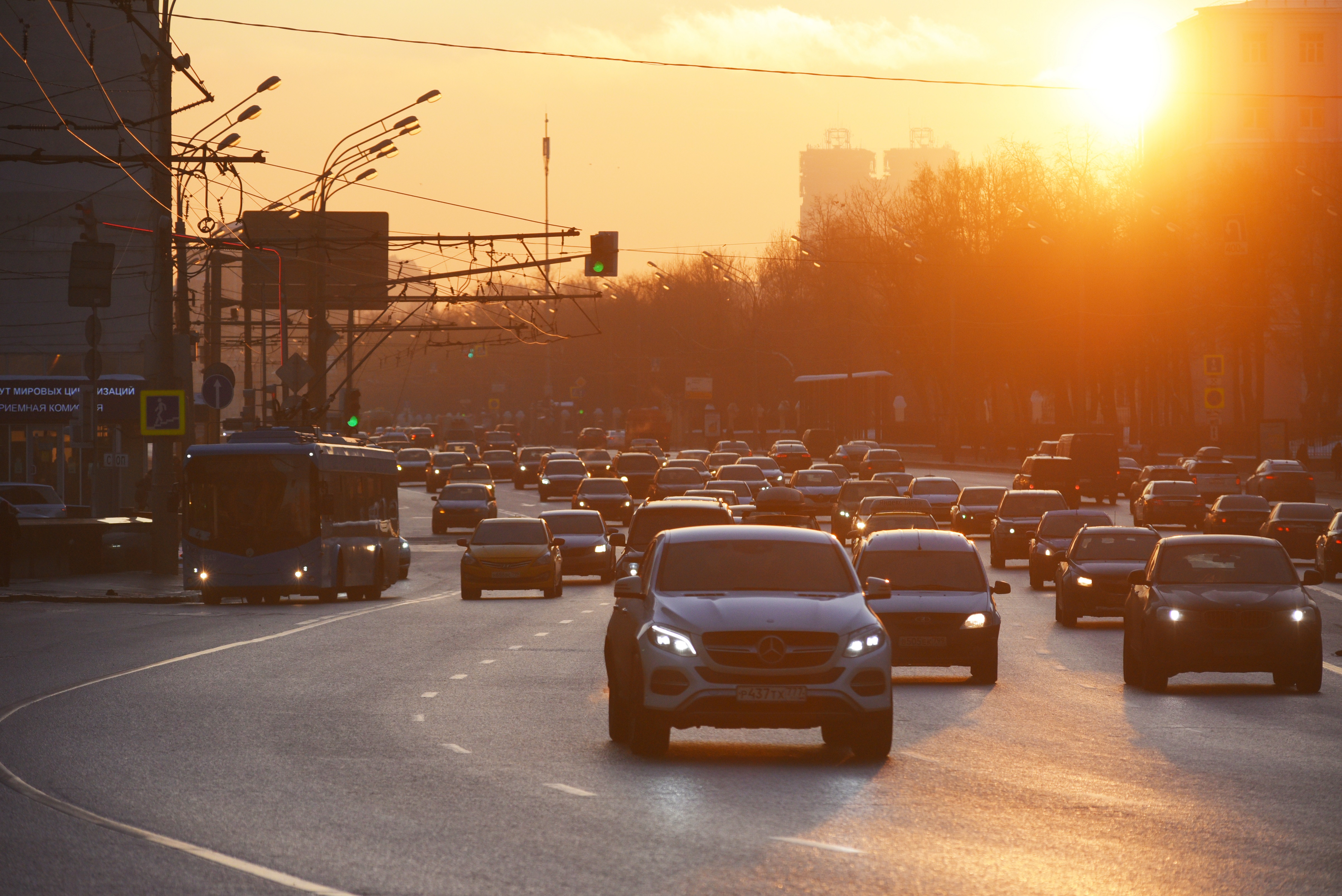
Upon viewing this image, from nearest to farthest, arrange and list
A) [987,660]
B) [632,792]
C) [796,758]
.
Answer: [632,792], [796,758], [987,660]

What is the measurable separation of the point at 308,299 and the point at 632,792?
6056 cm

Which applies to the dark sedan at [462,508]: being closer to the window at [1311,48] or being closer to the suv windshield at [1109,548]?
the suv windshield at [1109,548]

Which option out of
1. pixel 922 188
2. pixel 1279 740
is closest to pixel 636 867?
pixel 1279 740

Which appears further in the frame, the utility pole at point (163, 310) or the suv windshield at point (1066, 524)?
the suv windshield at point (1066, 524)

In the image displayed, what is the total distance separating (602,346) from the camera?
154 meters

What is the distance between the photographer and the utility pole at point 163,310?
32.3 m

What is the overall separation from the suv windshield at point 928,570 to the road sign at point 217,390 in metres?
18.7

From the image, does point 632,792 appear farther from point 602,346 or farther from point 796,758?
point 602,346

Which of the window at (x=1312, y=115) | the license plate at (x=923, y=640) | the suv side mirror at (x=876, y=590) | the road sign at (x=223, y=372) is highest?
the window at (x=1312, y=115)

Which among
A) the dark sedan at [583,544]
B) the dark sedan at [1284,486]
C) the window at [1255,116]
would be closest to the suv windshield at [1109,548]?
the dark sedan at [583,544]

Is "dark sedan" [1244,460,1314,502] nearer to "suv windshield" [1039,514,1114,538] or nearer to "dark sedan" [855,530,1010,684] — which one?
"suv windshield" [1039,514,1114,538]

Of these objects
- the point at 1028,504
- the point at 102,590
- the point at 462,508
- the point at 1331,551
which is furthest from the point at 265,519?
the point at 462,508

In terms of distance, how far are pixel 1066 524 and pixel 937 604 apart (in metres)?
16.9

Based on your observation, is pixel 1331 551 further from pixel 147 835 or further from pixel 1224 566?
pixel 147 835
